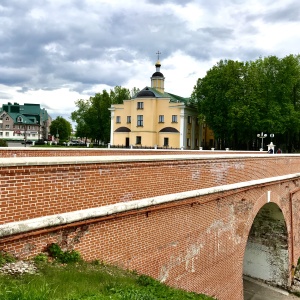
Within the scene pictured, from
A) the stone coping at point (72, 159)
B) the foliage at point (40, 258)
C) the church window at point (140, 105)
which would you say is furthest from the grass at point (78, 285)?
the church window at point (140, 105)

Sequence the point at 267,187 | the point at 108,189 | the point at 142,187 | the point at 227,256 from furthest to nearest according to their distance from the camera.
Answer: the point at 267,187 → the point at 227,256 → the point at 142,187 → the point at 108,189

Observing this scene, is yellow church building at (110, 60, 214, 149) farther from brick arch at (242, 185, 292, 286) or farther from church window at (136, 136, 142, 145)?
brick arch at (242, 185, 292, 286)

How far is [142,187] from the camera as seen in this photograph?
6.93m

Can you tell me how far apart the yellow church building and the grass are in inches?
1633

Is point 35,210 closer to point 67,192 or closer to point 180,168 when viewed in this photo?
point 67,192

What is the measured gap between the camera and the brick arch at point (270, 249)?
14.2 metres

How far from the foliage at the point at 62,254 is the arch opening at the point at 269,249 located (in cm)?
1060

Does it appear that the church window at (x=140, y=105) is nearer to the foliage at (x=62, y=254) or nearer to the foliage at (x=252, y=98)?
the foliage at (x=252, y=98)

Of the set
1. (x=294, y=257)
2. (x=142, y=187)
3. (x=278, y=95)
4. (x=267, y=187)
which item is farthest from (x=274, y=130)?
(x=142, y=187)

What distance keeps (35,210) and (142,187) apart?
2489mm

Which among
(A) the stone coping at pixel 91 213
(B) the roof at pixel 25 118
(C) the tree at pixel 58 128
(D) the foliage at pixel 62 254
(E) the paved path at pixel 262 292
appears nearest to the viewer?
(A) the stone coping at pixel 91 213

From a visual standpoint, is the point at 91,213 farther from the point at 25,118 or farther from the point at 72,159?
the point at 25,118

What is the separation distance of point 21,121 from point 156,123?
46058 mm

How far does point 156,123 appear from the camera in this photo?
163ft
